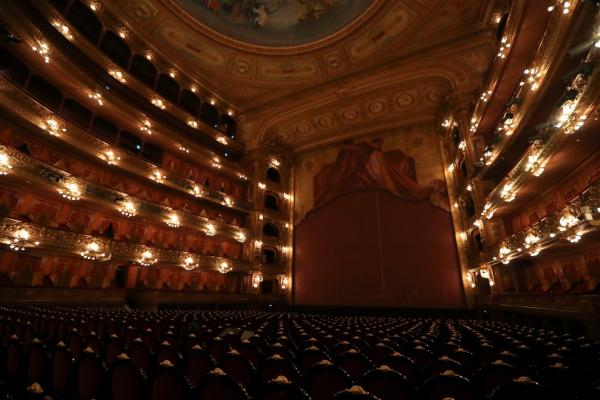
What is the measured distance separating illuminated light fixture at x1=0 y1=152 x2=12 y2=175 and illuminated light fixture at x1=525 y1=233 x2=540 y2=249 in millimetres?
17498

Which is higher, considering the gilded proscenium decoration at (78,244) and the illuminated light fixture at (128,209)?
the illuminated light fixture at (128,209)

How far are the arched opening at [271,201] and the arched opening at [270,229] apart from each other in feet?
4.29

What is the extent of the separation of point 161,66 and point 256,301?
15.4 m

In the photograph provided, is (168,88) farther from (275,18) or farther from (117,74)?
(275,18)

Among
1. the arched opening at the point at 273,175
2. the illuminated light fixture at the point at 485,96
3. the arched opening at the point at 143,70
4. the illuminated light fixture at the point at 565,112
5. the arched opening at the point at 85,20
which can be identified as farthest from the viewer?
the arched opening at the point at 273,175

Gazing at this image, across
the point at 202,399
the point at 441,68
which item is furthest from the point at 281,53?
the point at 202,399

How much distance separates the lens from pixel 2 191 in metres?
11.7

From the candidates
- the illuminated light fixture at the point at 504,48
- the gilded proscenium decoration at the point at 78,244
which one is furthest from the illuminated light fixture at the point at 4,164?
the illuminated light fixture at the point at 504,48

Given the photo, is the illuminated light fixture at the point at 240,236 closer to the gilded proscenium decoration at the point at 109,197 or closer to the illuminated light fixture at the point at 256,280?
the gilded proscenium decoration at the point at 109,197

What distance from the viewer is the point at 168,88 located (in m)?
18.7

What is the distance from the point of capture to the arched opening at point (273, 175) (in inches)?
903

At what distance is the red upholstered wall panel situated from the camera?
55.0 ft

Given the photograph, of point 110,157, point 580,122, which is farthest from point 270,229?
point 580,122

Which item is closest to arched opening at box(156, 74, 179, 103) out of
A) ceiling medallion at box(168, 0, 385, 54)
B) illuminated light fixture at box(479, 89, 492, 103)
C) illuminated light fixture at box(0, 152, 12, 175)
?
ceiling medallion at box(168, 0, 385, 54)
